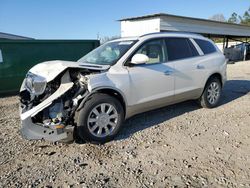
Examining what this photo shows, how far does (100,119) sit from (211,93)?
10.3ft

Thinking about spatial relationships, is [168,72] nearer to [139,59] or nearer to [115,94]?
[139,59]

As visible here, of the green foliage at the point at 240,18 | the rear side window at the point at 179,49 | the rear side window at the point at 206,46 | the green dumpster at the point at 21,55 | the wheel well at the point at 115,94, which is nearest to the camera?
the wheel well at the point at 115,94

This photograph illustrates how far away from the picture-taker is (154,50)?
443 centimetres

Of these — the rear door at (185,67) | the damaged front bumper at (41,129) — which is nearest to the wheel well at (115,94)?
the damaged front bumper at (41,129)

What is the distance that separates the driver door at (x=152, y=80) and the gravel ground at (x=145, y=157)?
0.52 meters

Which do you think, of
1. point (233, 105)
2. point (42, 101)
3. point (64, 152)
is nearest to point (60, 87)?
point (42, 101)

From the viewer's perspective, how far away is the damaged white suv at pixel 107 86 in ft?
11.4

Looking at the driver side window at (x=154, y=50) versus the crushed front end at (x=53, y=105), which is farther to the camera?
the driver side window at (x=154, y=50)

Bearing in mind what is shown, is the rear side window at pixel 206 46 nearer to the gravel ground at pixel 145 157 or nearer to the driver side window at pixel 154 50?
the driver side window at pixel 154 50

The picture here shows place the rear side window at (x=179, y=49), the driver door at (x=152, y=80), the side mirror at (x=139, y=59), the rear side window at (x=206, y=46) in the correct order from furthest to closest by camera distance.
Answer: the rear side window at (x=206, y=46)
the rear side window at (x=179, y=49)
the driver door at (x=152, y=80)
the side mirror at (x=139, y=59)

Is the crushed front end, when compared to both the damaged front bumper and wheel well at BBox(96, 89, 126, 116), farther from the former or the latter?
wheel well at BBox(96, 89, 126, 116)

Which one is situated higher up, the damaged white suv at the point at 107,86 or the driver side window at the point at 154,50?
the driver side window at the point at 154,50

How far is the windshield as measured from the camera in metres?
4.05

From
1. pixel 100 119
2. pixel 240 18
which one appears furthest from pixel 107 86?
pixel 240 18
